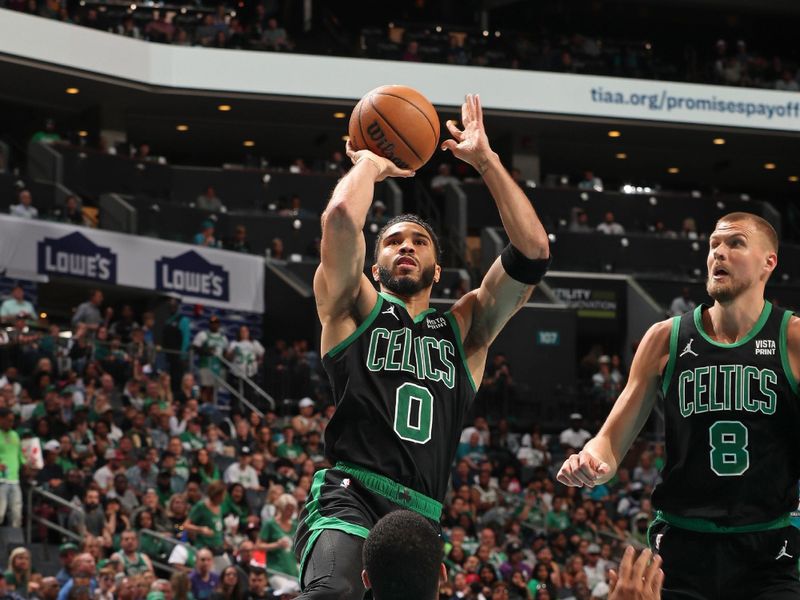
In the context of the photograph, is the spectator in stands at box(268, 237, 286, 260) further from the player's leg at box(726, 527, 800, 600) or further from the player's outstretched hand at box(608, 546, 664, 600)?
the player's outstretched hand at box(608, 546, 664, 600)

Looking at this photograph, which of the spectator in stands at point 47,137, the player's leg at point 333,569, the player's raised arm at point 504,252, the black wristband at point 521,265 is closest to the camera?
the player's leg at point 333,569

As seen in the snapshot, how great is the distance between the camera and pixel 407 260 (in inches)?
265

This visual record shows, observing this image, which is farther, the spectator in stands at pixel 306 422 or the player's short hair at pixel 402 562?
the spectator in stands at pixel 306 422

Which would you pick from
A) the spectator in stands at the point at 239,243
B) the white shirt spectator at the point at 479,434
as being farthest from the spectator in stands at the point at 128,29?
the white shirt spectator at the point at 479,434

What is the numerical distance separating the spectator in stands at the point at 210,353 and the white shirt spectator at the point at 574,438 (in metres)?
6.04

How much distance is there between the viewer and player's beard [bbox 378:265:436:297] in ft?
22.0

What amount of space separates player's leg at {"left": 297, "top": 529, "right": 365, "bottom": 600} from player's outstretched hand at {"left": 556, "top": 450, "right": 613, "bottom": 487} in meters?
0.94

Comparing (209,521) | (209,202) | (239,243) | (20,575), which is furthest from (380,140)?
(209,202)

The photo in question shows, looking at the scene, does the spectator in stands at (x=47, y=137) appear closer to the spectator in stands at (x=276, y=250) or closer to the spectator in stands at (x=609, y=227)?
the spectator in stands at (x=276, y=250)

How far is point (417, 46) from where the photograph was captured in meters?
34.1

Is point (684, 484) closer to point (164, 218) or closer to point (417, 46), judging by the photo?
point (164, 218)

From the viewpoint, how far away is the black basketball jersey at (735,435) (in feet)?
19.7

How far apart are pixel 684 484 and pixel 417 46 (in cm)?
2887

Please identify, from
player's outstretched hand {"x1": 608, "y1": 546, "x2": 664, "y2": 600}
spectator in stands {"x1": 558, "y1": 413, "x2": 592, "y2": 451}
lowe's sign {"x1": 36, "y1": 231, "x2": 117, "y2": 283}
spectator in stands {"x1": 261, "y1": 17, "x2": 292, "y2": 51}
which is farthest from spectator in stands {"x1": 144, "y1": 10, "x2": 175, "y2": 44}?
player's outstretched hand {"x1": 608, "y1": 546, "x2": 664, "y2": 600}
